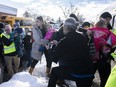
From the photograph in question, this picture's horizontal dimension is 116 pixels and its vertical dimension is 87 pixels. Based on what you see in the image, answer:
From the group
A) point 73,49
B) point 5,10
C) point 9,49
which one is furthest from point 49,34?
point 5,10

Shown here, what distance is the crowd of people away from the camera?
4.45 meters

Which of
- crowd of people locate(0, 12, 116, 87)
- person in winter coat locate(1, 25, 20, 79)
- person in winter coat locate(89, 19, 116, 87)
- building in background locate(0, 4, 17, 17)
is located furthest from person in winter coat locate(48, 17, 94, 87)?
building in background locate(0, 4, 17, 17)

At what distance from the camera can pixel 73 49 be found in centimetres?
439

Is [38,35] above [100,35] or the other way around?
the other way around

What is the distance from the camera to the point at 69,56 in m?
4.45

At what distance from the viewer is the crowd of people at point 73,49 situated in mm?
4445

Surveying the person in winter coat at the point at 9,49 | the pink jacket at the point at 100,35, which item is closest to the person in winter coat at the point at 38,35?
the person in winter coat at the point at 9,49

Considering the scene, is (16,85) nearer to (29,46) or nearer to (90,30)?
(90,30)

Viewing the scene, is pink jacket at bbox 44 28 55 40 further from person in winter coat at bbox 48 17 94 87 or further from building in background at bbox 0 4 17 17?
building in background at bbox 0 4 17 17

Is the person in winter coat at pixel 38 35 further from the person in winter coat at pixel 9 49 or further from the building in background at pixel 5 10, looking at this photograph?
the building in background at pixel 5 10

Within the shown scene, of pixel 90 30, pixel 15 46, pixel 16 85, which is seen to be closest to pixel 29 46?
pixel 15 46

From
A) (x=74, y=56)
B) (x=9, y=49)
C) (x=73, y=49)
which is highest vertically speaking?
(x=73, y=49)

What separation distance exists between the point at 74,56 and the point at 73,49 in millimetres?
122

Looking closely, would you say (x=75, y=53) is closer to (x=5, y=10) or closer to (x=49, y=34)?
(x=49, y=34)
